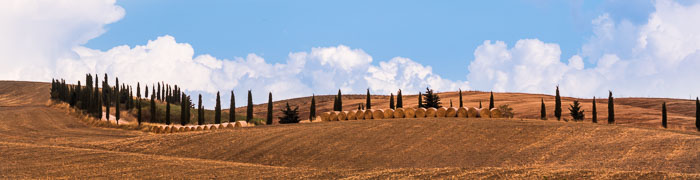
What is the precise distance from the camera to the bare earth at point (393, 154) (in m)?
17.6

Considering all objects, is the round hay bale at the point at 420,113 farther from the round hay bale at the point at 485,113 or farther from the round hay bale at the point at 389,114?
the round hay bale at the point at 485,113

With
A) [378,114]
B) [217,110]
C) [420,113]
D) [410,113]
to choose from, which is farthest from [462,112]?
[217,110]

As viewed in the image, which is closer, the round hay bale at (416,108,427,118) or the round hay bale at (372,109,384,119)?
the round hay bale at (416,108,427,118)

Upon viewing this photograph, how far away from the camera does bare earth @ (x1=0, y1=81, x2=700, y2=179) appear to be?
57.8ft

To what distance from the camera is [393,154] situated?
2297cm

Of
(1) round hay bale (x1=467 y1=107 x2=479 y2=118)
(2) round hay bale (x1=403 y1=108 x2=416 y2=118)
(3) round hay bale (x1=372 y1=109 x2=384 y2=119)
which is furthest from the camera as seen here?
(3) round hay bale (x1=372 y1=109 x2=384 y2=119)

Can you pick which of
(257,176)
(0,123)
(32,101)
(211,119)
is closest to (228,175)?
(257,176)

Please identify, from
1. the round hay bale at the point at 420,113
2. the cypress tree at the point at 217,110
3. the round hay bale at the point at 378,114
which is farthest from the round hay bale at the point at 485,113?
the cypress tree at the point at 217,110

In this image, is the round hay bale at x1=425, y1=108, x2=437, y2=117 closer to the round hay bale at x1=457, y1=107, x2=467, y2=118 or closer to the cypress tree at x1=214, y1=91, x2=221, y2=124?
the round hay bale at x1=457, y1=107, x2=467, y2=118

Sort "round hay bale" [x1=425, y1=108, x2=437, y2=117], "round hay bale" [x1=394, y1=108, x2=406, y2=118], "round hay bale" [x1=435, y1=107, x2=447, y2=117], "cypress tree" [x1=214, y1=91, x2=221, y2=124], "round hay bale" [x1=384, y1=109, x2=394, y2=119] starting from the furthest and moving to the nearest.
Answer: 1. "cypress tree" [x1=214, y1=91, x2=221, y2=124]
2. "round hay bale" [x1=384, y1=109, x2=394, y2=119]
3. "round hay bale" [x1=394, y1=108, x2=406, y2=118]
4. "round hay bale" [x1=425, y1=108, x2=437, y2=117]
5. "round hay bale" [x1=435, y1=107, x2=447, y2=117]

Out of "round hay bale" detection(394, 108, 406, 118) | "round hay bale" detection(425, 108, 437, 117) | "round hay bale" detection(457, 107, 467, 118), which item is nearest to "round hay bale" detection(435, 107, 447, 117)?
"round hay bale" detection(425, 108, 437, 117)

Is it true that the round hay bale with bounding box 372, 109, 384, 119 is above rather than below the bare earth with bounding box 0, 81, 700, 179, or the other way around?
above

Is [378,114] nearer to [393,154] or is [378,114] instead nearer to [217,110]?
[393,154]

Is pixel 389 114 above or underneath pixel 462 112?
underneath
